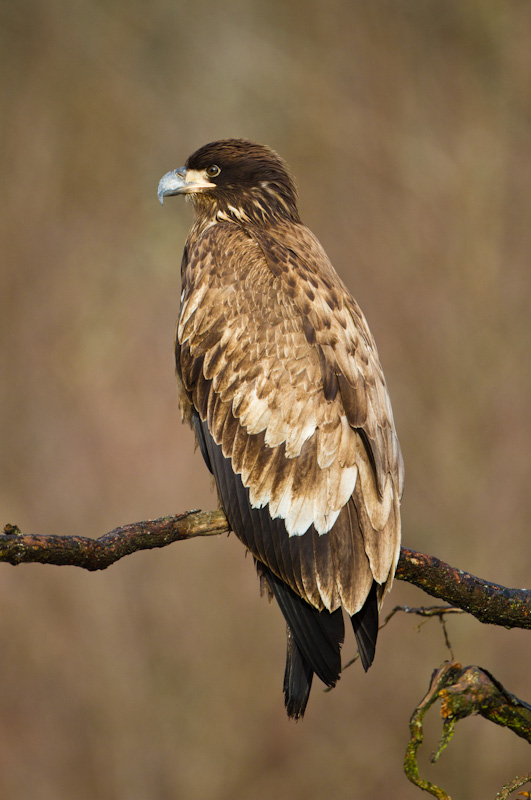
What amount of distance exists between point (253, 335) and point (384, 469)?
24.5 inches

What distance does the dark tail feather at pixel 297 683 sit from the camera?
2.49 metres

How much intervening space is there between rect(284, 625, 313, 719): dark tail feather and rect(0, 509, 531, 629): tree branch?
0.39m

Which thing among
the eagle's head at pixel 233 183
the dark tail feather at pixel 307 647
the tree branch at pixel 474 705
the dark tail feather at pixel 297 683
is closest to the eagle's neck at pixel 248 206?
the eagle's head at pixel 233 183

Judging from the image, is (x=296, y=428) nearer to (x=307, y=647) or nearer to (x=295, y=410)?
(x=295, y=410)

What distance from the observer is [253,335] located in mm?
2807

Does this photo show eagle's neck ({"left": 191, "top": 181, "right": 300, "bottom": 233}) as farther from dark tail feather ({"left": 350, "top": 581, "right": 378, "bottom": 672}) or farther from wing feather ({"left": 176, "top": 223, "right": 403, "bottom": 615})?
dark tail feather ({"left": 350, "top": 581, "right": 378, "bottom": 672})

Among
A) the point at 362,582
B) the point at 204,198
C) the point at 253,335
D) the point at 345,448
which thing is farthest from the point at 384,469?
the point at 204,198

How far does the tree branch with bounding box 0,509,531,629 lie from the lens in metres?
1.99

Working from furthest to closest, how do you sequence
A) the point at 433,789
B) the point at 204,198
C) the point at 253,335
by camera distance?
the point at 204,198 < the point at 253,335 < the point at 433,789

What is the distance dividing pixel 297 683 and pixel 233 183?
1934 millimetres

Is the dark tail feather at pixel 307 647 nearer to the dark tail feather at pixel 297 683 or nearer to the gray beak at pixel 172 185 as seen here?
the dark tail feather at pixel 297 683

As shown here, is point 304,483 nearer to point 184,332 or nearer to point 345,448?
point 345,448

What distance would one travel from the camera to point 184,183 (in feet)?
11.2

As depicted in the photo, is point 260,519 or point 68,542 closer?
point 68,542
